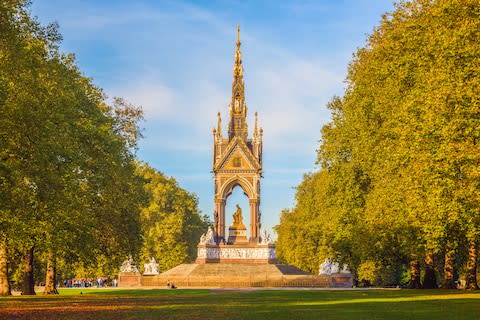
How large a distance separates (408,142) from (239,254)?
41.1 metres

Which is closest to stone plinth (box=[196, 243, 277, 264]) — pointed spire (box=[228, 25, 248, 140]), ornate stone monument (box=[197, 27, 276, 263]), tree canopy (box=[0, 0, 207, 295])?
ornate stone monument (box=[197, 27, 276, 263])

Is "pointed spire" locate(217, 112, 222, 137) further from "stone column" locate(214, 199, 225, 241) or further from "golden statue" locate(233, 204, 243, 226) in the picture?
"golden statue" locate(233, 204, 243, 226)

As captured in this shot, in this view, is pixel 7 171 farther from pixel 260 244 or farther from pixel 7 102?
pixel 260 244

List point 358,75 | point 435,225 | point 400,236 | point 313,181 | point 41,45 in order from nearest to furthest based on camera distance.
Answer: point 435,225, point 41,45, point 400,236, point 358,75, point 313,181

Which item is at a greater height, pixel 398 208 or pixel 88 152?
pixel 88 152

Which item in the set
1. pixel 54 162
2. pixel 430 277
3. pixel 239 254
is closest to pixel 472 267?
pixel 430 277

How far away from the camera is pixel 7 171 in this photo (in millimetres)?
30453

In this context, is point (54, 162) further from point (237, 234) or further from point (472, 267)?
point (237, 234)

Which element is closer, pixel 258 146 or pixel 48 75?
pixel 48 75

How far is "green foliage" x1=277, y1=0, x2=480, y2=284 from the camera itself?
3297 centimetres

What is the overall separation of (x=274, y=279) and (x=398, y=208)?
27.8 metres

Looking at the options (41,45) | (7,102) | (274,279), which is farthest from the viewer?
(274,279)

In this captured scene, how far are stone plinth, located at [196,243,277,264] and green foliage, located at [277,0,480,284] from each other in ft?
40.1

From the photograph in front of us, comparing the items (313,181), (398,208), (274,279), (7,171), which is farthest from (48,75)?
(313,181)
